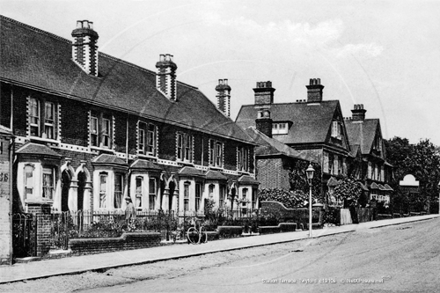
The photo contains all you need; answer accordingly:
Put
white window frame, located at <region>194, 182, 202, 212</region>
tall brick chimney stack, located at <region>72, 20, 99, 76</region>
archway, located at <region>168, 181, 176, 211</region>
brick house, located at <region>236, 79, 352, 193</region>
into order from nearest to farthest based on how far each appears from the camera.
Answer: tall brick chimney stack, located at <region>72, 20, 99, 76</region> → archway, located at <region>168, 181, 176, 211</region> → white window frame, located at <region>194, 182, 202, 212</region> → brick house, located at <region>236, 79, 352, 193</region>

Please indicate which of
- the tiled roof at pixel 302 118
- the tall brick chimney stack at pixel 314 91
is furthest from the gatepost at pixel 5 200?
the tall brick chimney stack at pixel 314 91

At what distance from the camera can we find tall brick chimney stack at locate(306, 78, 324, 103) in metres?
61.5

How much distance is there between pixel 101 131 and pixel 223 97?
18213 mm

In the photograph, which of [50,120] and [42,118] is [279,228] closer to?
[50,120]

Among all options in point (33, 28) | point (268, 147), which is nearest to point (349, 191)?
point (268, 147)

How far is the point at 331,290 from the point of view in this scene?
11602 millimetres

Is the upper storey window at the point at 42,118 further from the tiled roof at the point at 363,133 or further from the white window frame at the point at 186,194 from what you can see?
the tiled roof at the point at 363,133

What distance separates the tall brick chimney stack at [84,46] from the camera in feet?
103

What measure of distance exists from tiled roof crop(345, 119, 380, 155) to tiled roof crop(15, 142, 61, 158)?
50881 millimetres

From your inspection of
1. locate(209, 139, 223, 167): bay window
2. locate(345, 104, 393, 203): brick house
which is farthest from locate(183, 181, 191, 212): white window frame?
locate(345, 104, 393, 203): brick house

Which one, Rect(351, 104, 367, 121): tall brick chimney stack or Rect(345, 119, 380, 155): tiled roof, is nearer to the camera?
Rect(345, 119, 380, 155): tiled roof

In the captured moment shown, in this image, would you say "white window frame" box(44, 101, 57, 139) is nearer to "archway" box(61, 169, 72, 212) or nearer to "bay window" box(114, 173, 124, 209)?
"archway" box(61, 169, 72, 212)

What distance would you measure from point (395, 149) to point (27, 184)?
247ft

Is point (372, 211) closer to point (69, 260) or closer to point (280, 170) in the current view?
point (280, 170)
